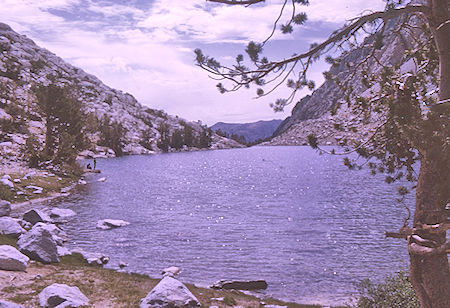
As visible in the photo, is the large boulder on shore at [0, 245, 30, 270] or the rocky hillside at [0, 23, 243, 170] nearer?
the large boulder on shore at [0, 245, 30, 270]

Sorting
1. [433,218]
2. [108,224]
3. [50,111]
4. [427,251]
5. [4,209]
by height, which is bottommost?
[108,224]

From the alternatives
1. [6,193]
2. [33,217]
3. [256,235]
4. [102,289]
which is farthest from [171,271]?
[6,193]

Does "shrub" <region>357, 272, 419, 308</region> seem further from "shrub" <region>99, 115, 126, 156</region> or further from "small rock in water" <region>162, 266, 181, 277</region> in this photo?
"shrub" <region>99, 115, 126, 156</region>

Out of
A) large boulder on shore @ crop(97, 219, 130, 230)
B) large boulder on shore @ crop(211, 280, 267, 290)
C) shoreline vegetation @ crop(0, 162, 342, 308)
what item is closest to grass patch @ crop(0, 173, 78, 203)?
large boulder on shore @ crop(97, 219, 130, 230)

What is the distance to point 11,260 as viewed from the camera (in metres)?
15.3

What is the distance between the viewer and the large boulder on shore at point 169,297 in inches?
546

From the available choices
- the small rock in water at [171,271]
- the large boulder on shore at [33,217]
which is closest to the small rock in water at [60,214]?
the large boulder on shore at [33,217]

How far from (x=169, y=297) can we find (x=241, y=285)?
675 cm

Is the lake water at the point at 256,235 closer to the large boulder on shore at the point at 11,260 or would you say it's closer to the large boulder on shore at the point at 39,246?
the large boulder on shore at the point at 39,246

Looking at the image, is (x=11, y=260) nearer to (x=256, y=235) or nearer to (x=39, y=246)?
(x=39, y=246)

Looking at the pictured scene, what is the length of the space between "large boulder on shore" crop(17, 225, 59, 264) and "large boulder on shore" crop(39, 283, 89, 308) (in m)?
6.03

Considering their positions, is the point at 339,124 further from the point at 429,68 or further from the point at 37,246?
the point at 37,246

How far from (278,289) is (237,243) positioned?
9123 mm

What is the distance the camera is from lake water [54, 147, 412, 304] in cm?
2216
